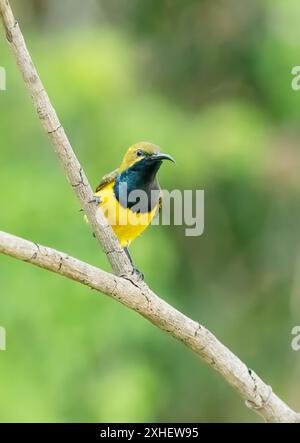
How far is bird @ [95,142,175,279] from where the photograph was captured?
17.1ft

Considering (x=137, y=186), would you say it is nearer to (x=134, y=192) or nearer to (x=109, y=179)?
(x=134, y=192)

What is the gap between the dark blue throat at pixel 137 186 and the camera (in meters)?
5.22

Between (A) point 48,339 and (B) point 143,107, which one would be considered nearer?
(A) point 48,339

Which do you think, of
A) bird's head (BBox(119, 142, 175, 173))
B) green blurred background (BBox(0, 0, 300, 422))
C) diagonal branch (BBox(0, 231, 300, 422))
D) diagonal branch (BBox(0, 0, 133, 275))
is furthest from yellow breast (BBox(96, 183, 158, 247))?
green blurred background (BBox(0, 0, 300, 422))

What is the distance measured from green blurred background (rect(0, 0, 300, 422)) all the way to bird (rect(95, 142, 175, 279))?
99.9 inches

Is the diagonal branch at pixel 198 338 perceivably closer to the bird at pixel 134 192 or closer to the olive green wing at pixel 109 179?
the bird at pixel 134 192

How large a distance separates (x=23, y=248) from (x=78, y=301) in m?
4.63

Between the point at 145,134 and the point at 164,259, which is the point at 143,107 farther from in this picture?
the point at 164,259

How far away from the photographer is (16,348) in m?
7.98

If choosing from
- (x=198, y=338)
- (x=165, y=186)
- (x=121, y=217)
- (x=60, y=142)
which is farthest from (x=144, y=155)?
(x=165, y=186)

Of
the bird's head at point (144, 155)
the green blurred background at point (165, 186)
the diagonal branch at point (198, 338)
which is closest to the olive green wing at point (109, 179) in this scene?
the bird's head at point (144, 155)
